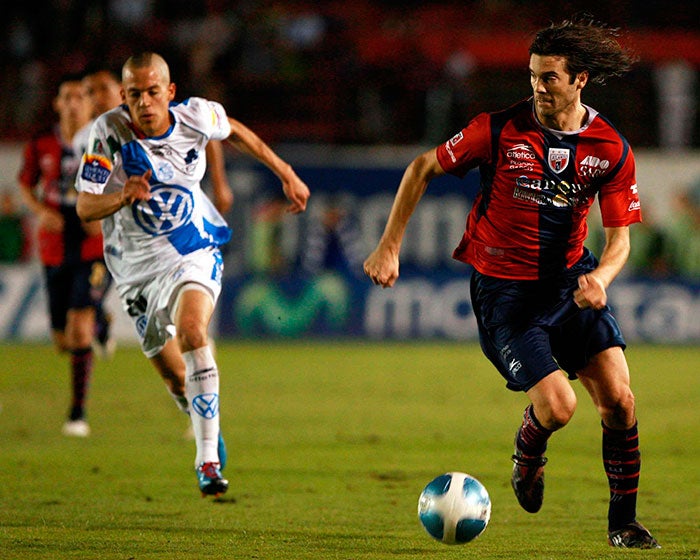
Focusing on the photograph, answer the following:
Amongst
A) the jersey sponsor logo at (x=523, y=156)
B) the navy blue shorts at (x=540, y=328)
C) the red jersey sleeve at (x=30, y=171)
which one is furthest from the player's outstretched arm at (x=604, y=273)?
the red jersey sleeve at (x=30, y=171)

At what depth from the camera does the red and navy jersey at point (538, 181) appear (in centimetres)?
597

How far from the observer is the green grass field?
5.91 metres

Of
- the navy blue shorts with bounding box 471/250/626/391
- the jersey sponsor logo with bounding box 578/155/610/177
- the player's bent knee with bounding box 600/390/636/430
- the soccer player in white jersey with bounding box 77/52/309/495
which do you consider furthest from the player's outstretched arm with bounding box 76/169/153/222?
the player's bent knee with bounding box 600/390/636/430

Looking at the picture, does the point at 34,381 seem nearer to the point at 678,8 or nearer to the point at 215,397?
the point at 215,397

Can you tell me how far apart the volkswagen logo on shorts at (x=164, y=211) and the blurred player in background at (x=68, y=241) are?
10.1 ft

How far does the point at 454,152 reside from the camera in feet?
19.6

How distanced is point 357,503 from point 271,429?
3522 millimetres

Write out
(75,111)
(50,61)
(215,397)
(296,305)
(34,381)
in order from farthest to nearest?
(50,61) → (296,305) → (34,381) → (75,111) → (215,397)

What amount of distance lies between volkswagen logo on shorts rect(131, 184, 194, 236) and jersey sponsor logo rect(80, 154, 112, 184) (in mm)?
402

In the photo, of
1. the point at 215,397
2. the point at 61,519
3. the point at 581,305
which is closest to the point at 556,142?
the point at 581,305

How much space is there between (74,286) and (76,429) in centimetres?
119

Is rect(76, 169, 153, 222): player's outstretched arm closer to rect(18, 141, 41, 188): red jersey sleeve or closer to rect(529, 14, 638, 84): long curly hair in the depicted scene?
rect(529, 14, 638, 84): long curly hair

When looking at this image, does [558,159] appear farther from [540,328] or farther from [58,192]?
[58,192]

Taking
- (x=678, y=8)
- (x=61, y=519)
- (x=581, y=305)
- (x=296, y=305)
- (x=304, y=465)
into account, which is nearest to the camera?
(x=581, y=305)
